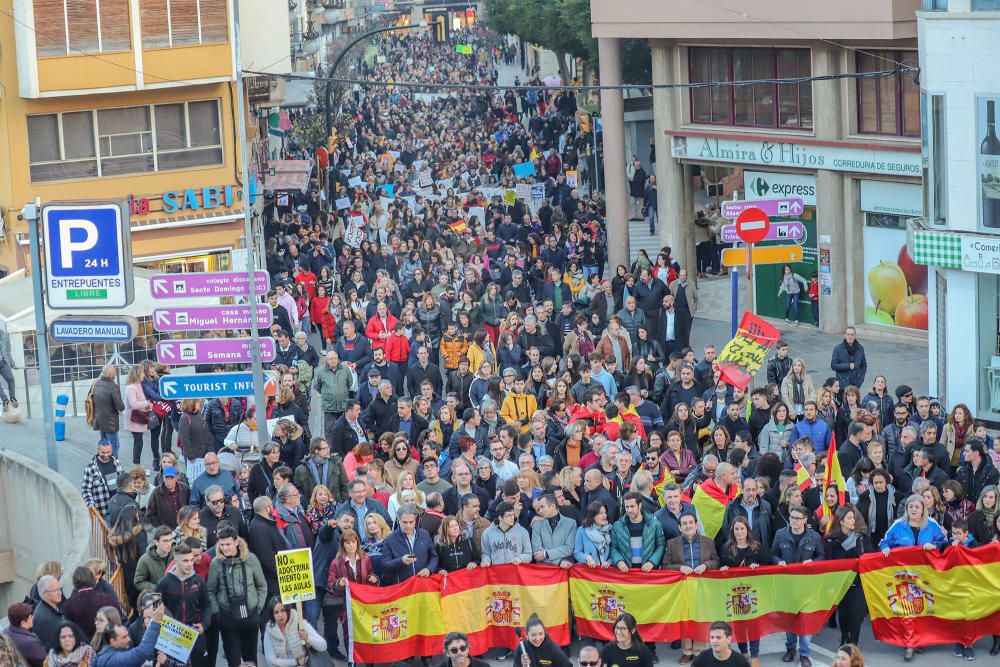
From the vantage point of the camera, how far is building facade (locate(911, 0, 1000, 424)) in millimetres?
23984

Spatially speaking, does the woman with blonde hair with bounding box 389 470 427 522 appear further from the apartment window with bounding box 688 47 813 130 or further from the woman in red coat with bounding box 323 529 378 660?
the apartment window with bounding box 688 47 813 130

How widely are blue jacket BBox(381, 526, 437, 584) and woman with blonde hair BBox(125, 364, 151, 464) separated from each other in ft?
26.3

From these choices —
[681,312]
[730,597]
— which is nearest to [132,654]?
[730,597]

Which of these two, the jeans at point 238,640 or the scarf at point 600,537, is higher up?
the scarf at point 600,537

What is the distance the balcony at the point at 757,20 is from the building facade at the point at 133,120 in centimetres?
715

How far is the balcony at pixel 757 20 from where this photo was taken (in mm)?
29047

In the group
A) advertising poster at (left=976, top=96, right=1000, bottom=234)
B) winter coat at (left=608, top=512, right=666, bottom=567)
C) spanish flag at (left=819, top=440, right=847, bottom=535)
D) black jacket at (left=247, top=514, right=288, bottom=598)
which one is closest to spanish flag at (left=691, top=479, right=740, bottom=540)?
spanish flag at (left=819, top=440, right=847, bottom=535)

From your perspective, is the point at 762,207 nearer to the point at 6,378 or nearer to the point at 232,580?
the point at 232,580

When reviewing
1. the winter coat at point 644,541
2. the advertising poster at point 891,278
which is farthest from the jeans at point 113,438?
the advertising poster at point 891,278

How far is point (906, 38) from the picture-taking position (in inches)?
1152

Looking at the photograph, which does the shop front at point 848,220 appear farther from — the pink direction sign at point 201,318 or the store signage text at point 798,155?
the pink direction sign at point 201,318

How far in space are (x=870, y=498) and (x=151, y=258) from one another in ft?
67.2

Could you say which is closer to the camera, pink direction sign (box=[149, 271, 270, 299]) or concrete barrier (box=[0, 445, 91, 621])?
pink direction sign (box=[149, 271, 270, 299])

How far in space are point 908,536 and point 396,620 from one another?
439 centimetres
